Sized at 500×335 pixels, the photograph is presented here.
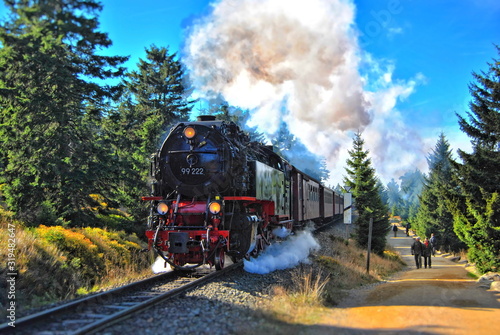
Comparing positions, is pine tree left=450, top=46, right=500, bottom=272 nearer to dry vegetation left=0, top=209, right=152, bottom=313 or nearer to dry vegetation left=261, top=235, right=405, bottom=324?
dry vegetation left=261, top=235, right=405, bottom=324

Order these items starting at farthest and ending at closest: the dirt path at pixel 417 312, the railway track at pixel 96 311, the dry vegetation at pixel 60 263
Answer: the dry vegetation at pixel 60 263
the dirt path at pixel 417 312
the railway track at pixel 96 311

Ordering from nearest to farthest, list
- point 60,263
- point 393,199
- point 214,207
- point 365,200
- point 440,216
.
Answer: point 214,207, point 60,263, point 365,200, point 440,216, point 393,199

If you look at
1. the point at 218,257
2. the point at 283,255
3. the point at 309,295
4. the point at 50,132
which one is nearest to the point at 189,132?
the point at 218,257

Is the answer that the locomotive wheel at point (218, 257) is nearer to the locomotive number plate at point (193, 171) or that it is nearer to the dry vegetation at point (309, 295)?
the dry vegetation at point (309, 295)

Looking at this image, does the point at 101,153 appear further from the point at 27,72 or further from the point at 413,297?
the point at 413,297

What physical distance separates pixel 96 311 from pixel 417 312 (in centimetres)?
531

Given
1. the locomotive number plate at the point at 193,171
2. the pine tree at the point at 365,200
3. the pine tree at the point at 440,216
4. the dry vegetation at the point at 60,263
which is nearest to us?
the dry vegetation at the point at 60,263

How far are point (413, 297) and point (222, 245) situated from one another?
173 inches

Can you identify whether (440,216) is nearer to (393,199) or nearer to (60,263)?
(60,263)

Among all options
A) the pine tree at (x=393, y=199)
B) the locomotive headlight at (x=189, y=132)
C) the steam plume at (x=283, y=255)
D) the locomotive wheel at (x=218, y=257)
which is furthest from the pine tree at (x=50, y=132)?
the pine tree at (x=393, y=199)

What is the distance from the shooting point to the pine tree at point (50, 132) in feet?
35.8

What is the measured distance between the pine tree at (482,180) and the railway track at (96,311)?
9.28m

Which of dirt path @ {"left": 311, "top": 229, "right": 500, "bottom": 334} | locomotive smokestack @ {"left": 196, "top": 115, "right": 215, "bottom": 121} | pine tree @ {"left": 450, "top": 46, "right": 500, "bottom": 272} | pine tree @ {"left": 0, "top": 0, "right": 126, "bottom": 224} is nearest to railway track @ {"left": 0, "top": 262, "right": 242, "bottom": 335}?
dirt path @ {"left": 311, "top": 229, "right": 500, "bottom": 334}

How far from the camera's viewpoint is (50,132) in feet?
40.2
